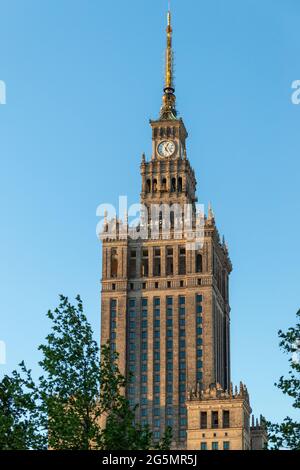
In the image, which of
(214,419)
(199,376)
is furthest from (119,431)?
(199,376)

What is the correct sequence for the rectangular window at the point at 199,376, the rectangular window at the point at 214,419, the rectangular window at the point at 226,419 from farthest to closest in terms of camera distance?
the rectangular window at the point at 199,376 → the rectangular window at the point at 226,419 → the rectangular window at the point at 214,419

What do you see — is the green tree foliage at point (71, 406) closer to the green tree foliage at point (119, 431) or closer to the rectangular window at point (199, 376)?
the green tree foliage at point (119, 431)

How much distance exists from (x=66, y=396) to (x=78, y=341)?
142 inches

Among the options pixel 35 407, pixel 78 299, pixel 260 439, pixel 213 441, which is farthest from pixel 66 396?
pixel 260 439

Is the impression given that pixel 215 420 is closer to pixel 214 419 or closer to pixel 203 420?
pixel 214 419

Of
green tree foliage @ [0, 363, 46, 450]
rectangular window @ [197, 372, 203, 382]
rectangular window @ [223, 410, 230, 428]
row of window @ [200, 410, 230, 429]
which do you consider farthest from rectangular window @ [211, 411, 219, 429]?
green tree foliage @ [0, 363, 46, 450]

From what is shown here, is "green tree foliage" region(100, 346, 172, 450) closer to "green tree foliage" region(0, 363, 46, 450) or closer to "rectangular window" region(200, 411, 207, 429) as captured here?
"green tree foliage" region(0, 363, 46, 450)

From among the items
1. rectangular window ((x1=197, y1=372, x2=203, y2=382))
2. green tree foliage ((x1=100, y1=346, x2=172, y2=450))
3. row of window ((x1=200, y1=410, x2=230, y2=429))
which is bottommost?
green tree foliage ((x1=100, y1=346, x2=172, y2=450))

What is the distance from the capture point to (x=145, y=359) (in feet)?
652

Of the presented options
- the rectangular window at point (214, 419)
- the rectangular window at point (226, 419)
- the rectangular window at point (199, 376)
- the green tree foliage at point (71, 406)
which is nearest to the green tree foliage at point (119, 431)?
the green tree foliage at point (71, 406)

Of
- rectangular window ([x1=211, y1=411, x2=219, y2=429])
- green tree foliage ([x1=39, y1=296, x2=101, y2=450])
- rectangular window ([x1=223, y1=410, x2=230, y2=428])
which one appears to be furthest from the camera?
rectangular window ([x1=223, y1=410, x2=230, y2=428])

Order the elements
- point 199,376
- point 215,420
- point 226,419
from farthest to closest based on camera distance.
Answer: point 199,376 → point 215,420 → point 226,419

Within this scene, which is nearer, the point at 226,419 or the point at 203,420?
the point at 226,419
